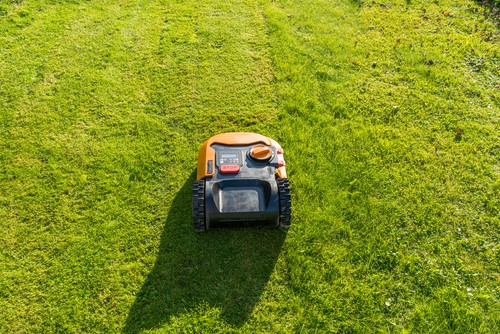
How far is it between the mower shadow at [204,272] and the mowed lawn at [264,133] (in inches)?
0.6

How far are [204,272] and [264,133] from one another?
205cm

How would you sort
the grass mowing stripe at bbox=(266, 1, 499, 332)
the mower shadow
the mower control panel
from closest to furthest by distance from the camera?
the mower shadow
the grass mowing stripe at bbox=(266, 1, 499, 332)
the mower control panel

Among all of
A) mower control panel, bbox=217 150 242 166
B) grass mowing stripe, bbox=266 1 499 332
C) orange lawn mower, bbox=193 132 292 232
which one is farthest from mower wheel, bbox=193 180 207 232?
grass mowing stripe, bbox=266 1 499 332

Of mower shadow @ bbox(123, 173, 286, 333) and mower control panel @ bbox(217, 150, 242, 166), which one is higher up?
mower control panel @ bbox(217, 150, 242, 166)

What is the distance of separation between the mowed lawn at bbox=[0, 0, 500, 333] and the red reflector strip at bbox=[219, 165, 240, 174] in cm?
75

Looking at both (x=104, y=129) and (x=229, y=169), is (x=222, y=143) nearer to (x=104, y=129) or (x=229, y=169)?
(x=229, y=169)

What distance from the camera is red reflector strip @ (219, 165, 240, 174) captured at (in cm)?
365

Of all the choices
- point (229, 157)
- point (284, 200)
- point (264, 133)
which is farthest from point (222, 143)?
point (264, 133)

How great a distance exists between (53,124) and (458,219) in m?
5.31

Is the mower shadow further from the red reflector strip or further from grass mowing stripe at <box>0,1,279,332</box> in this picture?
the red reflector strip

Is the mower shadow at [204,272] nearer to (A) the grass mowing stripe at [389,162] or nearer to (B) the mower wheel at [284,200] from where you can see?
(A) the grass mowing stripe at [389,162]

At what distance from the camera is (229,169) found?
3.66m

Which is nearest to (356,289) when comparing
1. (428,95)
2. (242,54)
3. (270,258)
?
(270,258)

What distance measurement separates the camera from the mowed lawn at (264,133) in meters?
3.54
